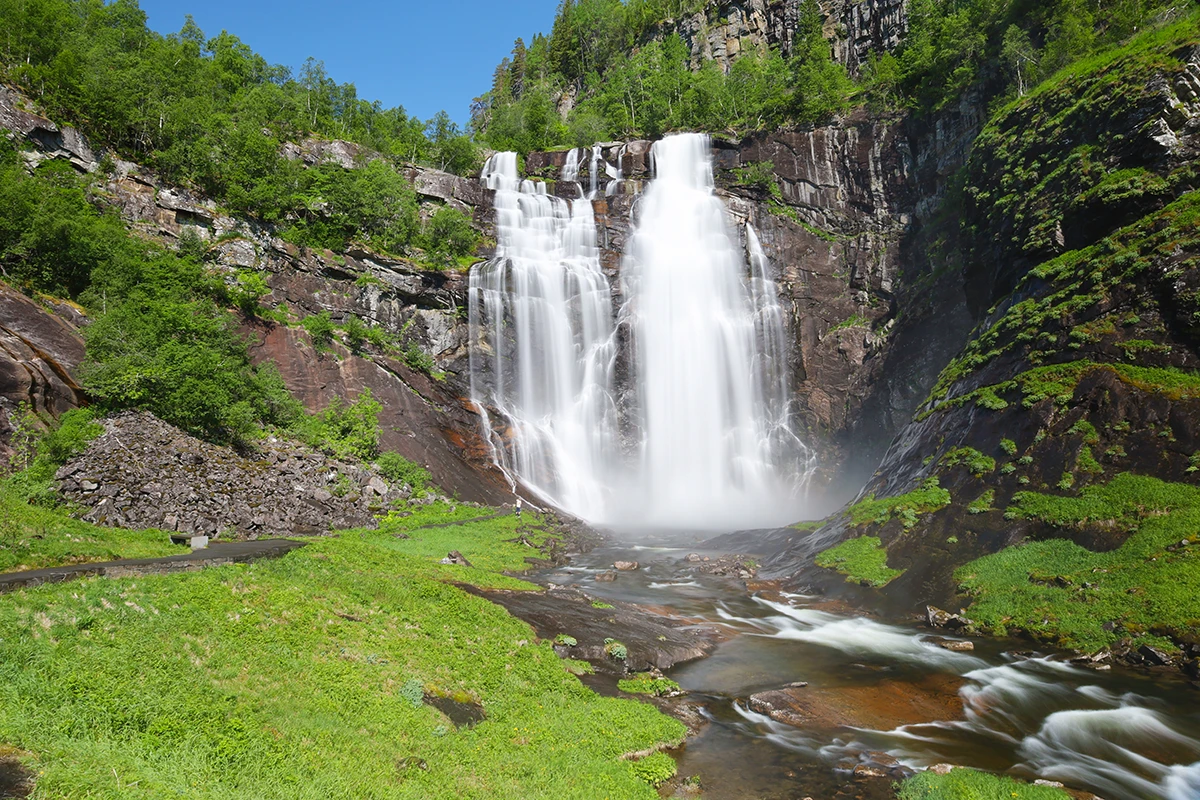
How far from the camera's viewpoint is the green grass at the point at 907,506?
65.8 feet

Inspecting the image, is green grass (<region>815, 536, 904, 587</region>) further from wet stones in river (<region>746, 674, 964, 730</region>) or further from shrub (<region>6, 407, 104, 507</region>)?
shrub (<region>6, 407, 104, 507</region>)

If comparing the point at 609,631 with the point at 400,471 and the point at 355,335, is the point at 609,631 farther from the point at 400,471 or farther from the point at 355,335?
the point at 355,335

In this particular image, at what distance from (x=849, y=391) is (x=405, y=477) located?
106ft

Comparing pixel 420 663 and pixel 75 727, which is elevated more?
pixel 75 727

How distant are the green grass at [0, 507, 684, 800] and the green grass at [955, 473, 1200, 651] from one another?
10318 mm

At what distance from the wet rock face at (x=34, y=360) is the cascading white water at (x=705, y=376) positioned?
30307 mm

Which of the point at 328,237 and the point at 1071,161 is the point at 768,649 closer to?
the point at 1071,161

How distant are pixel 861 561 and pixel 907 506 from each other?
2.82 meters

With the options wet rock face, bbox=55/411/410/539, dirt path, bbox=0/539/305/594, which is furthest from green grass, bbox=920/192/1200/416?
wet rock face, bbox=55/411/410/539

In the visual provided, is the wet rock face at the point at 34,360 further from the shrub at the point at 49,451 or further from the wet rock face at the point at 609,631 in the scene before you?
the wet rock face at the point at 609,631

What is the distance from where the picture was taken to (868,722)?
1048 cm

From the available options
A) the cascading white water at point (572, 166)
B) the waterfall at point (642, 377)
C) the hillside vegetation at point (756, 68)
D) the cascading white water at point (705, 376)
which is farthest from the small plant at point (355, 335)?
the hillside vegetation at point (756, 68)

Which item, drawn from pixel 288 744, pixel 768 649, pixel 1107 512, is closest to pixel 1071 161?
pixel 1107 512

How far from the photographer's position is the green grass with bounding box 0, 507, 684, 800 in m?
5.72
